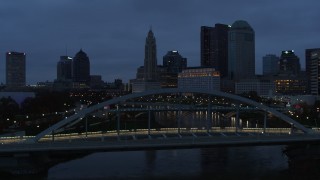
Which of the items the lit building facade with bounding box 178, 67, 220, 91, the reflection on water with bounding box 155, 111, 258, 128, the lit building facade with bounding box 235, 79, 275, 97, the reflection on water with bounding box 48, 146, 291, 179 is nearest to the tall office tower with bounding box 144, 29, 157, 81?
the lit building facade with bounding box 178, 67, 220, 91

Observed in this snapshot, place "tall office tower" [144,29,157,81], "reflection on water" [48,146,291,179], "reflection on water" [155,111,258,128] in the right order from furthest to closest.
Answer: "tall office tower" [144,29,157,81], "reflection on water" [155,111,258,128], "reflection on water" [48,146,291,179]

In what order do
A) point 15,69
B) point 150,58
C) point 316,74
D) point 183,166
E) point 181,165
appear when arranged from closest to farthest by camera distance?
point 183,166 → point 181,165 → point 316,74 → point 15,69 → point 150,58

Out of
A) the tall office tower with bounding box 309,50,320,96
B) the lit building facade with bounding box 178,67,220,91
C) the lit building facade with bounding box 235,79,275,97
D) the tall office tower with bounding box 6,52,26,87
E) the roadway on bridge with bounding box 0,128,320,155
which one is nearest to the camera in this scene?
the roadway on bridge with bounding box 0,128,320,155

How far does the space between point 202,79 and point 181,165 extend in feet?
424

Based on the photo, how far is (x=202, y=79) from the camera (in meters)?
160

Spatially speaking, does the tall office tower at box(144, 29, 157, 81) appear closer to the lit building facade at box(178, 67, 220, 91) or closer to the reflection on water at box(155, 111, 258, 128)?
the lit building facade at box(178, 67, 220, 91)

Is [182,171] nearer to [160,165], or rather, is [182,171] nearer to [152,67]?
[160,165]

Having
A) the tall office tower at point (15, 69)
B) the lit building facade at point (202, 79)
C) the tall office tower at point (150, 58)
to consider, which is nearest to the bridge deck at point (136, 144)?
the lit building facade at point (202, 79)

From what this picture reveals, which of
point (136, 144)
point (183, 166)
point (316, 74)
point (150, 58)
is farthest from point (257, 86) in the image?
point (136, 144)

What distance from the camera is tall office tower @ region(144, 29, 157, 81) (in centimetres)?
19088

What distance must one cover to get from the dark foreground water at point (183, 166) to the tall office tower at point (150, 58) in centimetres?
15206

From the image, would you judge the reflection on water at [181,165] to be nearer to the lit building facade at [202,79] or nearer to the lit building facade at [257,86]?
the lit building facade at [202,79]

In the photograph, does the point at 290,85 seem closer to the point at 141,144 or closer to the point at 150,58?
the point at 150,58

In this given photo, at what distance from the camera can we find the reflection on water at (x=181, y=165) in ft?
93.7
